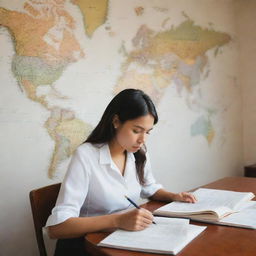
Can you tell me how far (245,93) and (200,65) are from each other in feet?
2.32

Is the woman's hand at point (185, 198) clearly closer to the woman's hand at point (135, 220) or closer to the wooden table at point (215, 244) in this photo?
the wooden table at point (215, 244)

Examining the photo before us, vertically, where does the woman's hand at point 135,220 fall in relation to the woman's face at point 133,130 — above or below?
below

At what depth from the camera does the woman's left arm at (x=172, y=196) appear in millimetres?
1389

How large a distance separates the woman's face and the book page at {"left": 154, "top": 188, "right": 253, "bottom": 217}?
294 mm

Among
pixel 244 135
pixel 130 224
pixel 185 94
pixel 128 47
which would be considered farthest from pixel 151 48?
pixel 130 224

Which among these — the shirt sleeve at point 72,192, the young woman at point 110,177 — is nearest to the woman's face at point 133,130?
the young woman at point 110,177

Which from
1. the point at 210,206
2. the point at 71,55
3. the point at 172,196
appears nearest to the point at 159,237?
the point at 210,206

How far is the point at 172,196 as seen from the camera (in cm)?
145

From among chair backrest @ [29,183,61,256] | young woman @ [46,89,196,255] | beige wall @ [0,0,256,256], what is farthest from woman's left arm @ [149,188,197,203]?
beige wall @ [0,0,256,256]

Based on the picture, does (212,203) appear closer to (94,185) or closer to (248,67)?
(94,185)

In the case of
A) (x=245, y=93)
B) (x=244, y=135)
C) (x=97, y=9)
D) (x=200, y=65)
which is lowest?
(x=244, y=135)

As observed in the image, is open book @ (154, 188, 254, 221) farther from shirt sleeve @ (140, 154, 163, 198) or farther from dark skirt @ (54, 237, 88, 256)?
dark skirt @ (54, 237, 88, 256)

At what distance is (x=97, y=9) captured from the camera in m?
2.16

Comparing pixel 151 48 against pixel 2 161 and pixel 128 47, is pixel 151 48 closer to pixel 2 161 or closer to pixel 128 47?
pixel 128 47
